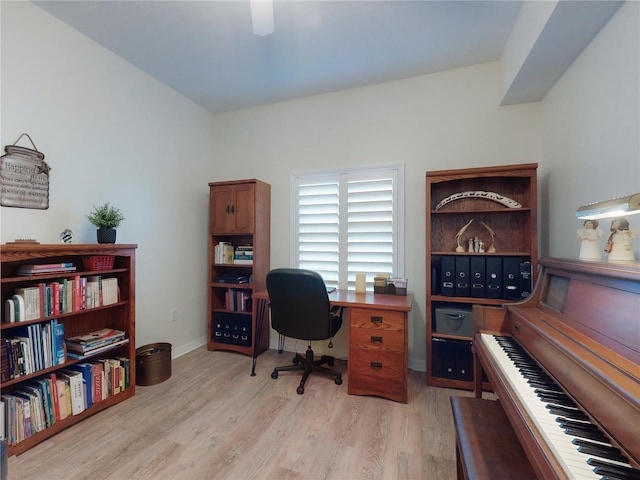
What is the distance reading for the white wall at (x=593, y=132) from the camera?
1342 mm

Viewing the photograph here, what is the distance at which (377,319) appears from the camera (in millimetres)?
2123

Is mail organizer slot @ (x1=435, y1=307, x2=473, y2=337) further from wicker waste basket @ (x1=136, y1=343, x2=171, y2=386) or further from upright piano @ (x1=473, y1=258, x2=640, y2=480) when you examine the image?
wicker waste basket @ (x1=136, y1=343, x2=171, y2=386)

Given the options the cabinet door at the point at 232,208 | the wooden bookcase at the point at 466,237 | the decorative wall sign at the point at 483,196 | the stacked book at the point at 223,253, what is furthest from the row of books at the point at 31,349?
the decorative wall sign at the point at 483,196

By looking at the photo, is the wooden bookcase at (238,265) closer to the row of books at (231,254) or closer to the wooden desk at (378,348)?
the row of books at (231,254)

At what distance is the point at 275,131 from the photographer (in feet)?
10.3

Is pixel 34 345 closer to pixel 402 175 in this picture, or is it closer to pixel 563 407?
pixel 563 407

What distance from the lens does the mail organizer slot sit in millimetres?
2242

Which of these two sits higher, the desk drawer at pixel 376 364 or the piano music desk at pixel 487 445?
the piano music desk at pixel 487 445

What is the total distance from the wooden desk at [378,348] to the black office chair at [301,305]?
0.16 metres

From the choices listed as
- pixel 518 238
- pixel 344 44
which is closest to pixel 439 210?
pixel 518 238

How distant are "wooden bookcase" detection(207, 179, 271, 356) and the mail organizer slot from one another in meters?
1.70

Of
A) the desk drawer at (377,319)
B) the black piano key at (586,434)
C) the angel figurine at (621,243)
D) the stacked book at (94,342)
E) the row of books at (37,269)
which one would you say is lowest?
the stacked book at (94,342)

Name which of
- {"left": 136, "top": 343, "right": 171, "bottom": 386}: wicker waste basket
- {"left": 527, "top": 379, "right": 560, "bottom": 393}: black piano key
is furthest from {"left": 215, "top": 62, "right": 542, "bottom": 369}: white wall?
{"left": 527, "top": 379, "right": 560, "bottom": 393}: black piano key

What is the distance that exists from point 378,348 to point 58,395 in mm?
2101
